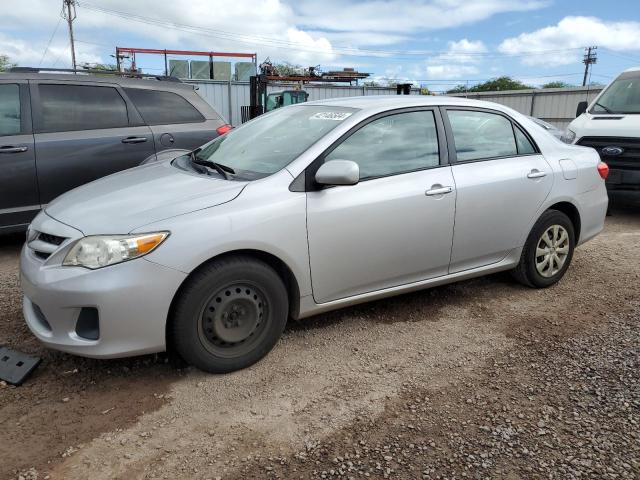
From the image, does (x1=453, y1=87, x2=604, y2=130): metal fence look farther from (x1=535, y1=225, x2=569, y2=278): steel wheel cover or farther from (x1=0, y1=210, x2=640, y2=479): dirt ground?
(x1=0, y1=210, x2=640, y2=479): dirt ground

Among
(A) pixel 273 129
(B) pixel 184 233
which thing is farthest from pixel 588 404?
(A) pixel 273 129

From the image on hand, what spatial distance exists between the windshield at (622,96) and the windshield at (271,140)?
5.74 metres

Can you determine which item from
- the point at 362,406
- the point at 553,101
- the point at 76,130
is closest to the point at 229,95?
the point at 553,101

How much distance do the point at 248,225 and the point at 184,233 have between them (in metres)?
0.36

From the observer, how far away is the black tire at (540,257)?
4.36m

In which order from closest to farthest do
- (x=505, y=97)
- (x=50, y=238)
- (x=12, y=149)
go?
(x=50, y=238) → (x=12, y=149) → (x=505, y=97)

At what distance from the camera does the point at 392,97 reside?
402 cm

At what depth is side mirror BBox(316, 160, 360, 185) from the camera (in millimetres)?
3141

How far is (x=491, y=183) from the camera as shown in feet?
13.1

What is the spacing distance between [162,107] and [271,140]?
2.71 m

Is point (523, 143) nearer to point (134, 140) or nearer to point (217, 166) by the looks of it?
point (217, 166)

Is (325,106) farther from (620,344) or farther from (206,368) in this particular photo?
(620,344)

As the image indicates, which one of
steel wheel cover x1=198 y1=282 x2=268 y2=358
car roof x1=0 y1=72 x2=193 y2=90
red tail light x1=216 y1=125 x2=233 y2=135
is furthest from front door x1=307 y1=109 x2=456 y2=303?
car roof x1=0 y1=72 x2=193 y2=90

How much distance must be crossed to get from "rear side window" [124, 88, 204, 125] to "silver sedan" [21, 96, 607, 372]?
195 centimetres
